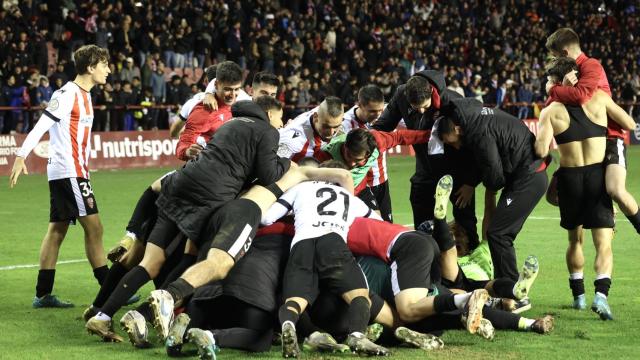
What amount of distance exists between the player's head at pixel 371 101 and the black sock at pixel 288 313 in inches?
120

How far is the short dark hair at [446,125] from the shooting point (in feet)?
28.6

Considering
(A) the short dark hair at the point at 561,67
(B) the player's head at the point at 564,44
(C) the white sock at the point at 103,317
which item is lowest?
(C) the white sock at the point at 103,317

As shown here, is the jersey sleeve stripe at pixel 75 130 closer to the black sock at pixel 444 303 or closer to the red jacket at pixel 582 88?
the black sock at pixel 444 303

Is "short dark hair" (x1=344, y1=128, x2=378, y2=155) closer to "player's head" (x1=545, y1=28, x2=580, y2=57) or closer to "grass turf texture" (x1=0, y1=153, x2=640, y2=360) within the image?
"grass turf texture" (x1=0, y1=153, x2=640, y2=360)

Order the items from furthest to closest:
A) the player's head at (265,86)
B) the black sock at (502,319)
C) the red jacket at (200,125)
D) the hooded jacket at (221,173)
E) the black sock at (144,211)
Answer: the player's head at (265,86) < the red jacket at (200,125) < the black sock at (144,211) < the hooded jacket at (221,173) < the black sock at (502,319)

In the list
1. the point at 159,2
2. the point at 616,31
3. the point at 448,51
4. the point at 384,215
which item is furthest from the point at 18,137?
the point at 616,31

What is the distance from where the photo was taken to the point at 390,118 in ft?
33.4

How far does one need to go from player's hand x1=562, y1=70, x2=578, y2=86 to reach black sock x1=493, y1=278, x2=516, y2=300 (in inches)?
68.3

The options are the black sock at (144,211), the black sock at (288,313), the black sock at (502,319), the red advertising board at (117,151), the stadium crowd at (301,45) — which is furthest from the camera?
the stadium crowd at (301,45)

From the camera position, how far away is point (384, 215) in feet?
34.7

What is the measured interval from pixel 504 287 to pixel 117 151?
17.5 meters

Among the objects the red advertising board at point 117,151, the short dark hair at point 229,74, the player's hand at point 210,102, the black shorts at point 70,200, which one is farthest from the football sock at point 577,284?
the red advertising board at point 117,151

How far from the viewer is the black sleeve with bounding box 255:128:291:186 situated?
306 inches

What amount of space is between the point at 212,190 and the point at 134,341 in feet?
4.39
